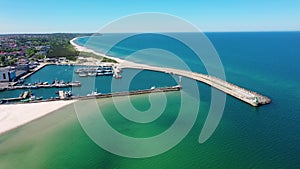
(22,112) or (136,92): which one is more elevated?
(136,92)

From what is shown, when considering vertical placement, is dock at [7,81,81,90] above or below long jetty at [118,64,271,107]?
below

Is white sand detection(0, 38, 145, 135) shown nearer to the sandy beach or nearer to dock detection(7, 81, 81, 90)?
the sandy beach

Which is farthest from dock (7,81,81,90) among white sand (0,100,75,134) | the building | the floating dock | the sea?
white sand (0,100,75,134)

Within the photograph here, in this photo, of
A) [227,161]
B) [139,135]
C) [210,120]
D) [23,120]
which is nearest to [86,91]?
[23,120]

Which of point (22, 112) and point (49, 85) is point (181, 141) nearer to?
point (22, 112)

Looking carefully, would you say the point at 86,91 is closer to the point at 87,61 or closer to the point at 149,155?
the point at 149,155

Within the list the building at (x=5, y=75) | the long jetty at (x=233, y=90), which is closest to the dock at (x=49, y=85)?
the building at (x=5, y=75)

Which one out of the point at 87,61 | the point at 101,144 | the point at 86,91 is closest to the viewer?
the point at 101,144

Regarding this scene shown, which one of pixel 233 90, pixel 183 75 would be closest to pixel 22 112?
pixel 233 90
